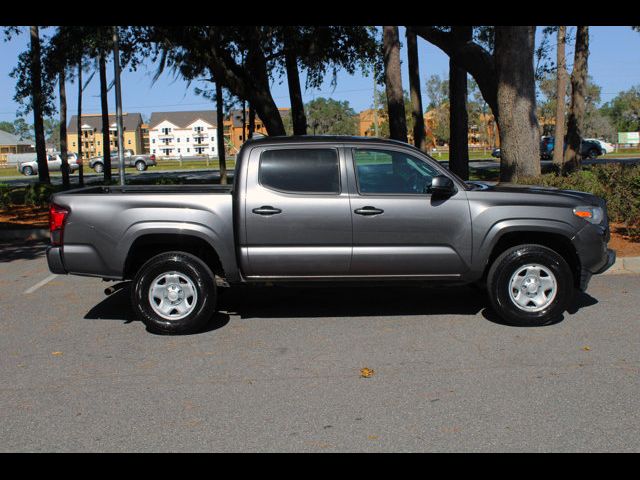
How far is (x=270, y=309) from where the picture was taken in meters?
7.62

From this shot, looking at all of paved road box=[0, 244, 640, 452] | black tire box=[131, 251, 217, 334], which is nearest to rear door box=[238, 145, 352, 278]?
black tire box=[131, 251, 217, 334]

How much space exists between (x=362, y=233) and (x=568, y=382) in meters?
2.37

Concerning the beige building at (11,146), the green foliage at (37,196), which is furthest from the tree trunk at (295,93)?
the beige building at (11,146)

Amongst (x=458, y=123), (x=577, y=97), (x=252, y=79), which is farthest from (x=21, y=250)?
(x=577, y=97)

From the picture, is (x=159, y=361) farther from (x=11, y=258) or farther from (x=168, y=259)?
(x=11, y=258)

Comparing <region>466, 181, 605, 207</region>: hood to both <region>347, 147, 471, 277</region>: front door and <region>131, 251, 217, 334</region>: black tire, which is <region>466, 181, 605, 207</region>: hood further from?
<region>131, 251, 217, 334</region>: black tire

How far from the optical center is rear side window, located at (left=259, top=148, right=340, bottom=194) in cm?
675

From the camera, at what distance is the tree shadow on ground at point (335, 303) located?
7.34 meters

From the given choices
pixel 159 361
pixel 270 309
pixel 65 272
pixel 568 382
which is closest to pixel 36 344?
pixel 65 272

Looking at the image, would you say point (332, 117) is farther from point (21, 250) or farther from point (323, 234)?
point (323, 234)

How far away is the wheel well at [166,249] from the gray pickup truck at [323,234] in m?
0.02

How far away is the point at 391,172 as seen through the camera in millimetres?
6875

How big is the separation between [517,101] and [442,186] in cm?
747

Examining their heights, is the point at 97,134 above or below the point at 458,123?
above
